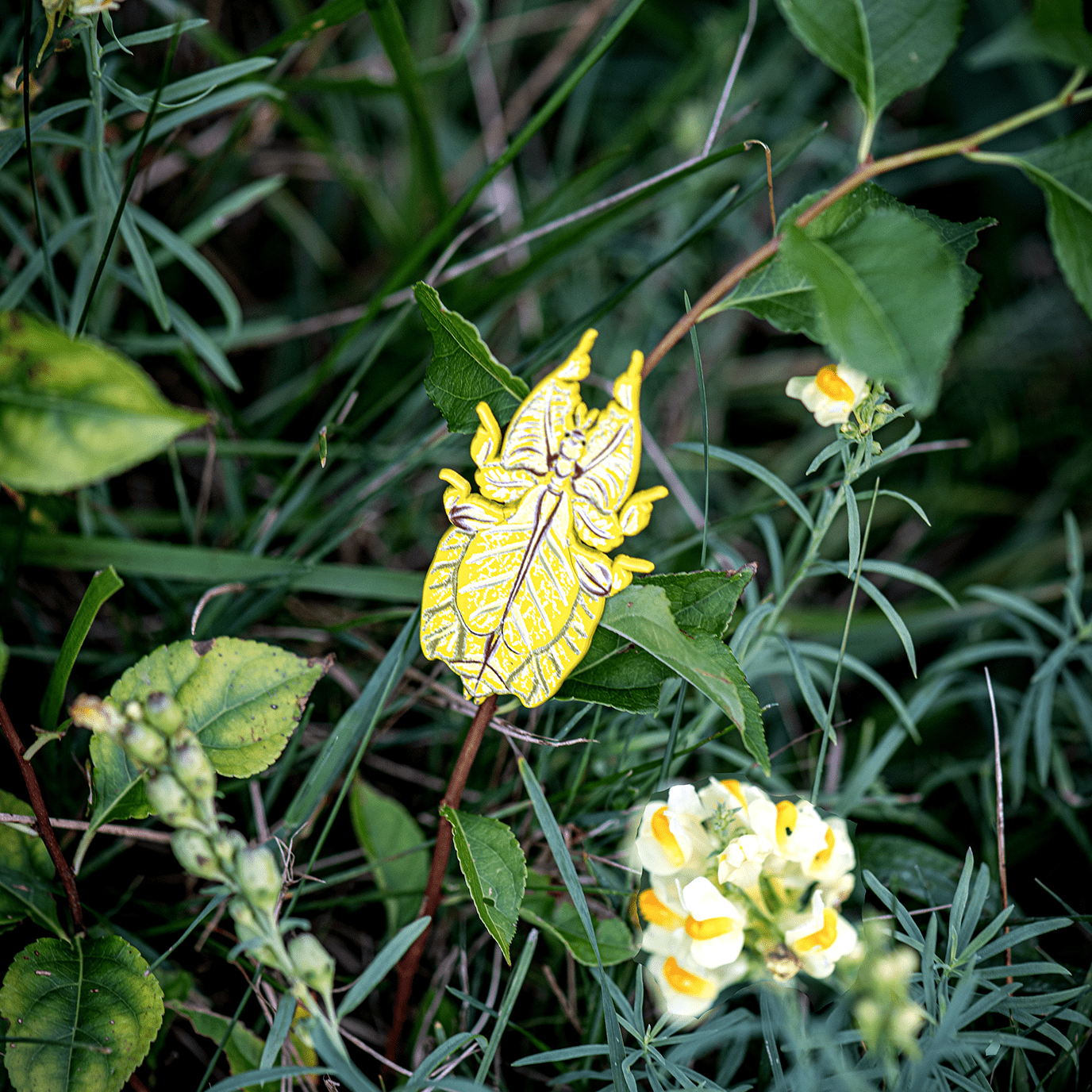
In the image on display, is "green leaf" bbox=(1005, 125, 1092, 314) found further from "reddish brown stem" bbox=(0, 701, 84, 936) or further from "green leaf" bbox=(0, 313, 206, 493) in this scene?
"reddish brown stem" bbox=(0, 701, 84, 936)

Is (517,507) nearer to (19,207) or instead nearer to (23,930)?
(23,930)

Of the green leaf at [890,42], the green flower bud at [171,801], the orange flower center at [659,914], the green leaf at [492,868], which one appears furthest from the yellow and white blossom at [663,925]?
the green leaf at [890,42]

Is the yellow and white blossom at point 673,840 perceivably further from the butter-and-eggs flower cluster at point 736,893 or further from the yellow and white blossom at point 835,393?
the yellow and white blossom at point 835,393

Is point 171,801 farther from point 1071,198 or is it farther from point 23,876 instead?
point 1071,198

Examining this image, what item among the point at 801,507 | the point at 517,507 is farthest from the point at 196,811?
the point at 801,507

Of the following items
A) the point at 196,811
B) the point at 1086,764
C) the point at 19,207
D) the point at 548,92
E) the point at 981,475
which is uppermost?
the point at 19,207

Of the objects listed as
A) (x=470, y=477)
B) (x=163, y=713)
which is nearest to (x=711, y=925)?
(x=163, y=713)
